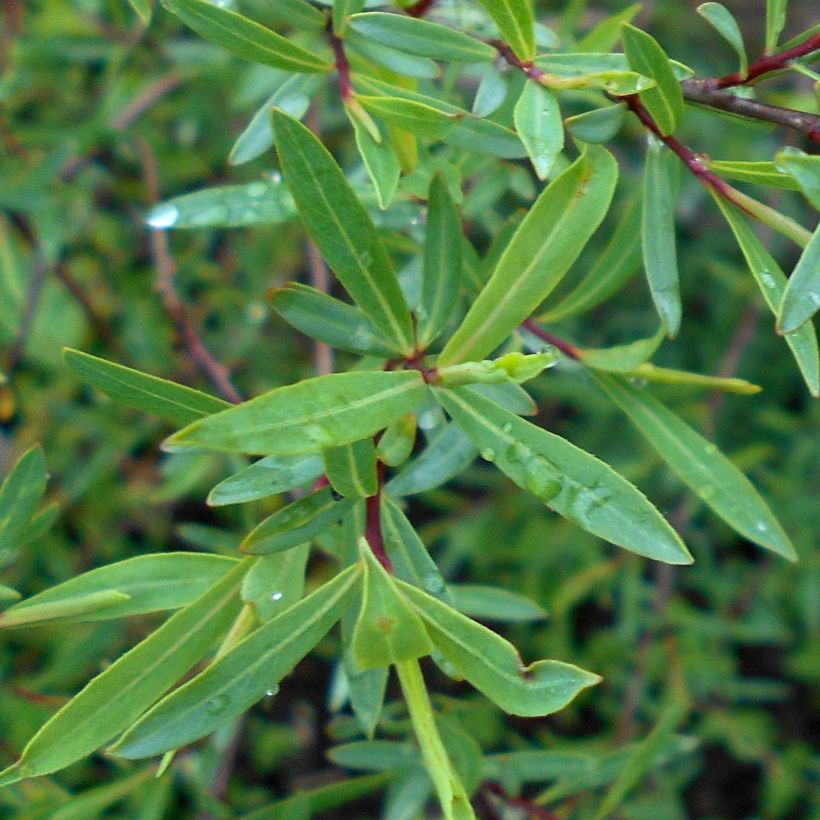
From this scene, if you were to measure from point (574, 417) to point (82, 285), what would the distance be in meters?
1.00

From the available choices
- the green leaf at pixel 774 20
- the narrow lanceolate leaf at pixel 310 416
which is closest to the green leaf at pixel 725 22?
the green leaf at pixel 774 20

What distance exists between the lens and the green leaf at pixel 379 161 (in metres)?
0.69

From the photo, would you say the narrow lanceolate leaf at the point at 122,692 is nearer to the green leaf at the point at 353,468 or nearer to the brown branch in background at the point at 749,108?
the green leaf at the point at 353,468

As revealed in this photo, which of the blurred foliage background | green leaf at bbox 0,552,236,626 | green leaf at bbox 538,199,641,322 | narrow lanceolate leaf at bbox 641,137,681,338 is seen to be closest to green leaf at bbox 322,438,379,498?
green leaf at bbox 0,552,236,626

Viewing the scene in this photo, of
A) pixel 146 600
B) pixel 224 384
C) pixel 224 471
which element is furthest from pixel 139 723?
pixel 224 471

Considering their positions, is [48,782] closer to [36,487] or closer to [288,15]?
[36,487]

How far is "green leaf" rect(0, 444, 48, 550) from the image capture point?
76cm

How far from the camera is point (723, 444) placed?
1.93 metres

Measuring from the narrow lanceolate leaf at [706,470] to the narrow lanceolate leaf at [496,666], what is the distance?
0.25m

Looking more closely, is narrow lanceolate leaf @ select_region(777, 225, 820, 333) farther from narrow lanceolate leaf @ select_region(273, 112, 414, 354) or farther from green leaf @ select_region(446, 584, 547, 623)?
green leaf @ select_region(446, 584, 547, 623)

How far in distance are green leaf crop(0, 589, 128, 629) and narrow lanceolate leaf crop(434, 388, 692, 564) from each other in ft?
0.87

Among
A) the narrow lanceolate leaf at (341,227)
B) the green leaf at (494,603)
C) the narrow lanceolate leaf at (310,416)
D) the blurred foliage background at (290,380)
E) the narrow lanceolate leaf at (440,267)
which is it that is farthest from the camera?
the blurred foliage background at (290,380)

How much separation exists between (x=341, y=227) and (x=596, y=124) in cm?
19

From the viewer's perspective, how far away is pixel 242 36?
2.37 ft
